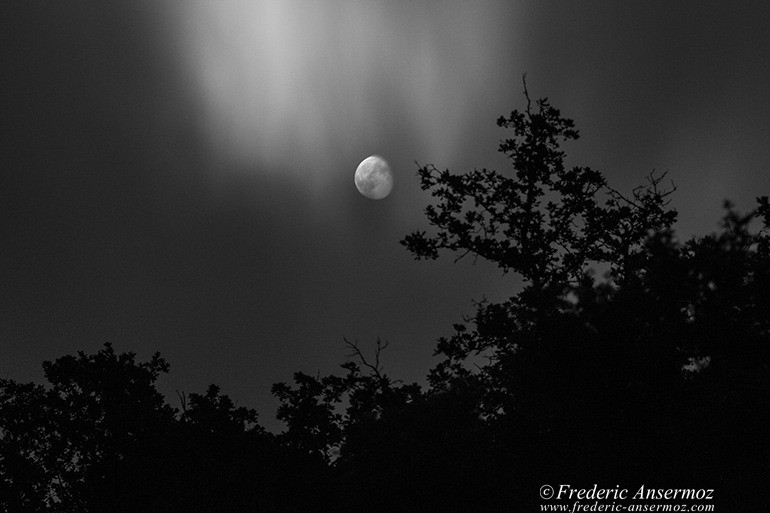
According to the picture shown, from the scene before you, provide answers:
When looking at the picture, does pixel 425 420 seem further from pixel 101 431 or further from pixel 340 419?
pixel 101 431

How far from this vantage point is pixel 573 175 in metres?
25.0

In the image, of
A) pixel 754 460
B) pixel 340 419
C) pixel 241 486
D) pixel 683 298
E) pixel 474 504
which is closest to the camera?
pixel 754 460

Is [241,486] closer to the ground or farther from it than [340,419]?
closer to the ground

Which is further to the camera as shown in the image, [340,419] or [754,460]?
[340,419]

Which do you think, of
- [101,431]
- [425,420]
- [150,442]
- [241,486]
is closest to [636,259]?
[425,420]

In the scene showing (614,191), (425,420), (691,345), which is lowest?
(425,420)

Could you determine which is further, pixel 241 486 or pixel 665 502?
pixel 241 486

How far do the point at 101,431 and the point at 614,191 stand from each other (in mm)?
31838

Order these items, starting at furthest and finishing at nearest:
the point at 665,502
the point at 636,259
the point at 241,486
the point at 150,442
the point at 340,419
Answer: the point at 150,442 → the point at 340,419 → the point at 241,486 → the point at 636,259 → the point at 665,502

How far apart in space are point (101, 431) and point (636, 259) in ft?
107

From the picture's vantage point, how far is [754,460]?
13.8 meters

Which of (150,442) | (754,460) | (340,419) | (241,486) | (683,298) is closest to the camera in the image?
(754,460)

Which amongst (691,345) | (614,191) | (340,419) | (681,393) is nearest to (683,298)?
(691,345)

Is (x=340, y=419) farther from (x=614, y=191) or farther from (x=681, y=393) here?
(x=681, y=393)
